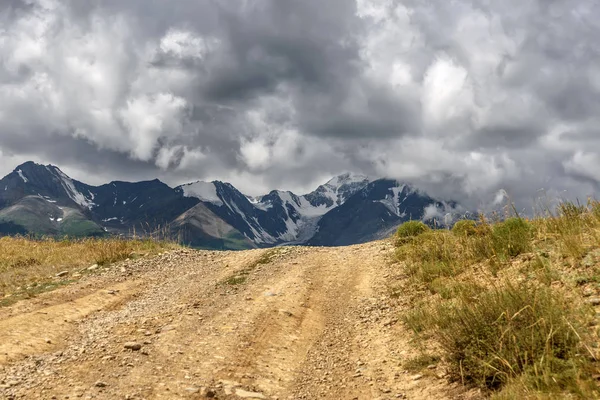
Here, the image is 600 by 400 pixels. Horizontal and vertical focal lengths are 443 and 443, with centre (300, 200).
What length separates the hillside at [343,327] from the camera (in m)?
6.85

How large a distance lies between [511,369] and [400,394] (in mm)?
2116

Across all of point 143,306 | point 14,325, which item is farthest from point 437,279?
point 14,325

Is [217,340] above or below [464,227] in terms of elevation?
below

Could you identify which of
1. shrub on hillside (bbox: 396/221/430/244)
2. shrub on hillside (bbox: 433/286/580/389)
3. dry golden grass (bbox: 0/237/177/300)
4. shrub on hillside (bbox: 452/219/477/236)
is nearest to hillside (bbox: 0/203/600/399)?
shrub on hillside (bbox: 433/286/580/389)

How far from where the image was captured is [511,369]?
6203 millimetres

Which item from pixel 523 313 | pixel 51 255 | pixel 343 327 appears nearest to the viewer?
pixel 523 313

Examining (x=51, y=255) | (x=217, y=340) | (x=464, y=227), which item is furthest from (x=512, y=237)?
→ (x=51, y=255)

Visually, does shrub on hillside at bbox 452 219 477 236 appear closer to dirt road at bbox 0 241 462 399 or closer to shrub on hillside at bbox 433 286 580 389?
dirt road at bbox 0 241 462 399

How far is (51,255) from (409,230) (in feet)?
65.6

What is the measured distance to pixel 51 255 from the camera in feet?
81.3

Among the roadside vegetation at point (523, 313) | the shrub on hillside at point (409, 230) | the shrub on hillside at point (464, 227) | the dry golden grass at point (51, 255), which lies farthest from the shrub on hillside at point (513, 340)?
the dry golden grass at point (51, 255)

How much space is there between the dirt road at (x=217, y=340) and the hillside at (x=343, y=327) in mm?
50

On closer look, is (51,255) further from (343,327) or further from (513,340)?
(513,340)

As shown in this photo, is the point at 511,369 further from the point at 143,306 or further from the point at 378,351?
the point at 143,306
